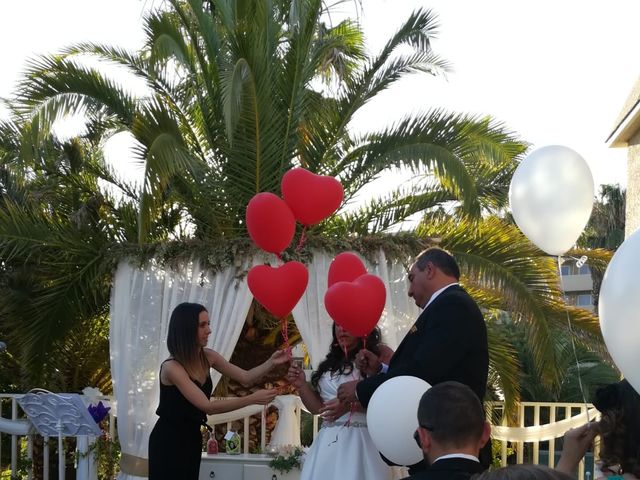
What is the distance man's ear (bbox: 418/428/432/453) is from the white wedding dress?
1.87 meters

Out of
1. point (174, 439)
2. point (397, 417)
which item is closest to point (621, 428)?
point (397, 417)

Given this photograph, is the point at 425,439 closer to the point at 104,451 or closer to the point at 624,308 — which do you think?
the point at 624,308

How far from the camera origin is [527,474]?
179 centimetres

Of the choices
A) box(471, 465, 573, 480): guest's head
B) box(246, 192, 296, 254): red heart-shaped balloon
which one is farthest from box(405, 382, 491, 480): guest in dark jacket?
box(246, 192, 296, 254): red heart-shaped balloon

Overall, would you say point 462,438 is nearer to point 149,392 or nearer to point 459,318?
point 459,318

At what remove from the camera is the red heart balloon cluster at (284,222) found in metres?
5.16

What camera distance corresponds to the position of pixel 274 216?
5.17 metres

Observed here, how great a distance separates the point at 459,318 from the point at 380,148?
556cm

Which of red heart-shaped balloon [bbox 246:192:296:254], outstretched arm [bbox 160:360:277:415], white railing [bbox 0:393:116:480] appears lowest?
white railing [bbox 0:393:116:480]

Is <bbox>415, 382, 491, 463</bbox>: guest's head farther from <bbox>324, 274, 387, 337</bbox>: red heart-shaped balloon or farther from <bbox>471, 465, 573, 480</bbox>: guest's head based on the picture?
<bbox>324, 274, 387, 337</bbox>: red heart-shaped balloon

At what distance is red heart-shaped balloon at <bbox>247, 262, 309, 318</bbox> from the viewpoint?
203 inches

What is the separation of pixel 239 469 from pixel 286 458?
0.40 metres

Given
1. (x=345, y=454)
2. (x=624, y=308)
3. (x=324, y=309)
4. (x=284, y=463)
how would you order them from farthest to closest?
(x=324, y=309)
(x=284, y=463)
(x=345, y=454)
(x=624, y=308)

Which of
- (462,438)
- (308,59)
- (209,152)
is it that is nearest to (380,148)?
(308,59)
